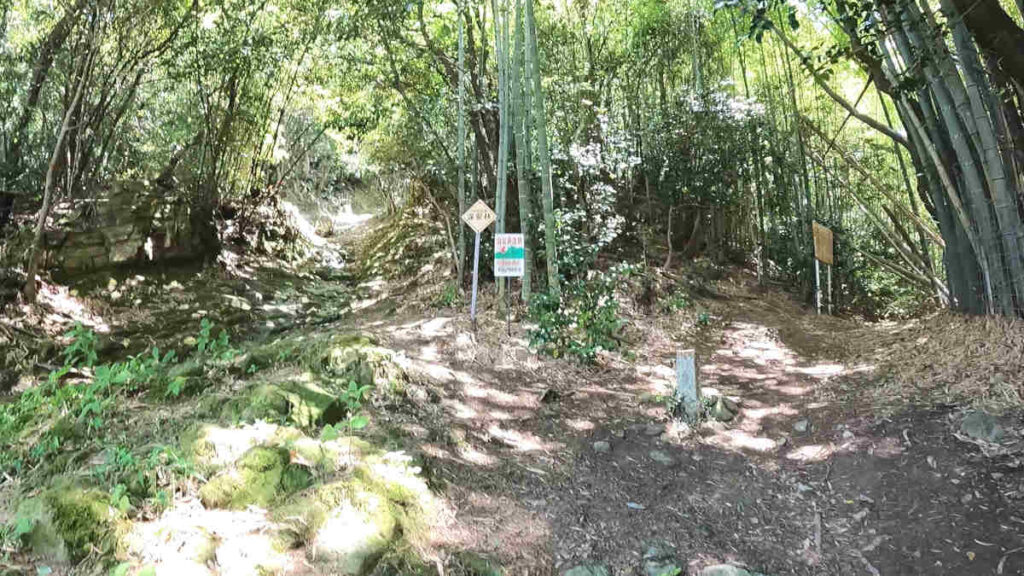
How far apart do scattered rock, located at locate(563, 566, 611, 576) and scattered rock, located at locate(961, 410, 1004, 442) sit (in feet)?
6.33

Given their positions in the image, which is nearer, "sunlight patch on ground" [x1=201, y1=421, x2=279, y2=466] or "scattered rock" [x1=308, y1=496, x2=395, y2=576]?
"scattered rock" [x1=308, y1=496, x2=395, y2=576]

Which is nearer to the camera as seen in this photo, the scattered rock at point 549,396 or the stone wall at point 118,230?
the scattered rock at point 549,396

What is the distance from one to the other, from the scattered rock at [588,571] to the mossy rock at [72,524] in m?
1.65

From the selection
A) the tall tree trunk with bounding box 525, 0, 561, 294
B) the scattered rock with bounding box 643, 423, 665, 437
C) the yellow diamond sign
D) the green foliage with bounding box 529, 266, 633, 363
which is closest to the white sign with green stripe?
the yellow diamond sign

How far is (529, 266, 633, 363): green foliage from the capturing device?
5348 mm

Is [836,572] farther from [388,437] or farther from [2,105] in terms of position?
[2,105]

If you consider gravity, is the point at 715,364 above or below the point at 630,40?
below

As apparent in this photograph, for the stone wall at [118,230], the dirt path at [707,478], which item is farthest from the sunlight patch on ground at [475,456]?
the stone wall at [118,230]

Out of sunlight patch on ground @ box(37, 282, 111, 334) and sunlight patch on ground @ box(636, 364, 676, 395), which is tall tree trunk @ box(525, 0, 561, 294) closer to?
sunlight patch on ground @ box(636, 364, 676, 395)

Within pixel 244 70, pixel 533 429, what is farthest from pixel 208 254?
pixel 533 429

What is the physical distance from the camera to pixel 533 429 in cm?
389

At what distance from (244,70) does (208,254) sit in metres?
2.74

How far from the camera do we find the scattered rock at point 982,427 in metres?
2.82

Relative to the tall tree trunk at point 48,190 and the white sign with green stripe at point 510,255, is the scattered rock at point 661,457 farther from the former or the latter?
the tall tree trunk at point 48,190
